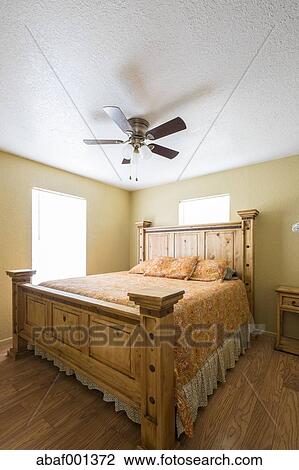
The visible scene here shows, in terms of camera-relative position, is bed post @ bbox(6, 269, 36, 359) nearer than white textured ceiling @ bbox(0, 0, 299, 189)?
No

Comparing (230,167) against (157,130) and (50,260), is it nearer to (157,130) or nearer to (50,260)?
(157,130)

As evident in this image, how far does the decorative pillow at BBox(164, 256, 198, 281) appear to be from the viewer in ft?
9.59

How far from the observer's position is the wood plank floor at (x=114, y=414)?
137 centimetres

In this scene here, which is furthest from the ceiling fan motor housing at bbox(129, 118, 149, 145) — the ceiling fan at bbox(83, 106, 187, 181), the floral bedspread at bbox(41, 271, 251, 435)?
the floral bedspread at bbox(41, 271, 251, 435)

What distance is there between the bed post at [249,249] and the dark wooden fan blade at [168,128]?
1.72m

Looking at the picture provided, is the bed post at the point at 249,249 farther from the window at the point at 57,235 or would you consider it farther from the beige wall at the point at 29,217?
the window at the point at 57,235

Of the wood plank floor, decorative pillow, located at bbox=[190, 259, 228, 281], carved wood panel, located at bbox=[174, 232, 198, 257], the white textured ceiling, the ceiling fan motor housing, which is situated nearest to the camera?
the white textured ceiling

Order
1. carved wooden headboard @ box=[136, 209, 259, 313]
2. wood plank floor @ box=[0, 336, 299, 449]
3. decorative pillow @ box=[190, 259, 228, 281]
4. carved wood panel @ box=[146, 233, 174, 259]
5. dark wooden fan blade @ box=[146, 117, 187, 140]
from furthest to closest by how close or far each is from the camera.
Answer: carved wood panel @ box=[146, 233, 174, 259] < carved wooden headboard @ box=[136, 209, 259, 313] < decorative pillow @ box=[190, 259, 228, 281] < dark wooden fan blade @ box=[146, 117, 187, 140] < wood plank floor @ box=[0, 336, 299, 449]

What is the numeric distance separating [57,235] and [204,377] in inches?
114

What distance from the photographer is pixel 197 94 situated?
174cm

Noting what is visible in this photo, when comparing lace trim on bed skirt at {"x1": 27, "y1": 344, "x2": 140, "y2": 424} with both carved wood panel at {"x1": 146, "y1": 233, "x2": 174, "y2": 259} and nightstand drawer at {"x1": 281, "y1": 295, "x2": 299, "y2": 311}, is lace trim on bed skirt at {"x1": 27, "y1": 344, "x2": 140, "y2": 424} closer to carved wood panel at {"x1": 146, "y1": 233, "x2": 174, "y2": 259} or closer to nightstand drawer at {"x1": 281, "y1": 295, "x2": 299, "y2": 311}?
nightstand drawer at {"x1": 281, "y1": 295, "x2": 299, "y2": 311}

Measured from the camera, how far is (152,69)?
150cm

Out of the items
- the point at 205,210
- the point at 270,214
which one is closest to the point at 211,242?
the point at 205,210

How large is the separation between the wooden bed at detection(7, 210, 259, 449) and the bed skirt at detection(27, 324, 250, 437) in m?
0.14
